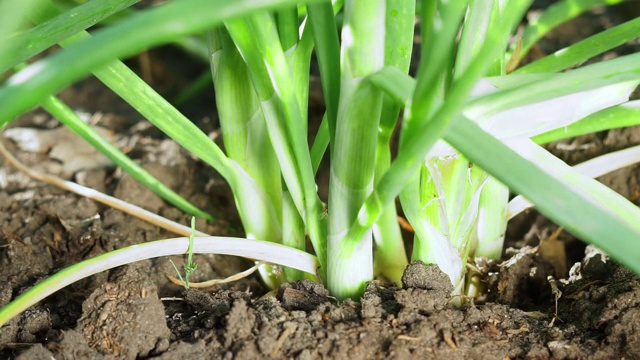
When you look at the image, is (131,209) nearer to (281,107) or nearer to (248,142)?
(248,142)

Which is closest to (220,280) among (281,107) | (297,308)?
(297,308)

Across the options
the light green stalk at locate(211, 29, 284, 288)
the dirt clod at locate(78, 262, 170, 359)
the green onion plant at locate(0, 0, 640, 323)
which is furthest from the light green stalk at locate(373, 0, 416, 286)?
the dirt clod at locate(78, 262, 170, 359)

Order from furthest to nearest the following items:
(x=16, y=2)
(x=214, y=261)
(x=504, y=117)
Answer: (x=214, y=261)
(x=504, y=117)
(x=16, y=2)

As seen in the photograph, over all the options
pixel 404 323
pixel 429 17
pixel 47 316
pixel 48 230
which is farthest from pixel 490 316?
pixel 48 230

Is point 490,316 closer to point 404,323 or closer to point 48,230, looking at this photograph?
point 404,323

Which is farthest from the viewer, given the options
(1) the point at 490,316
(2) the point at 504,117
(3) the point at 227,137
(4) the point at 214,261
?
(4) the point at 214,261

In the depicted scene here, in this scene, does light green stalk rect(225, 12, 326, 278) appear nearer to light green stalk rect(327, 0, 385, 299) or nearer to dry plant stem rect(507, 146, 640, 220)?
light green stalk rect(327, 0, 385, 299)
